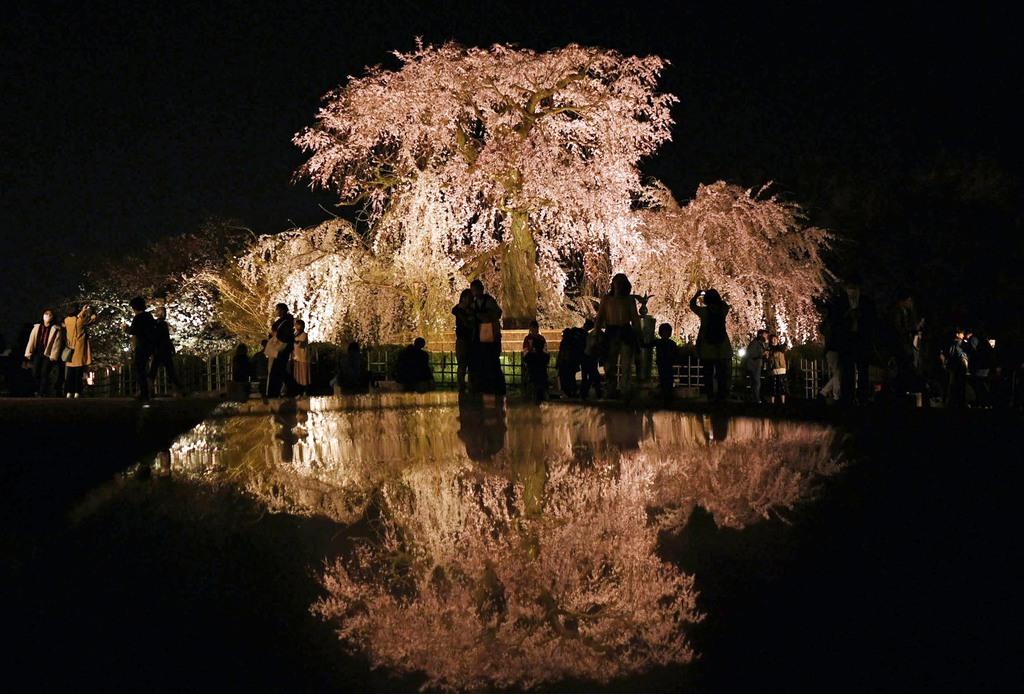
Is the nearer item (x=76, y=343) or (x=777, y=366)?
(x=76, y=343)

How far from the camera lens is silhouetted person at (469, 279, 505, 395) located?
18.2 m

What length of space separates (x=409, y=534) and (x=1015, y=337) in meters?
34.3

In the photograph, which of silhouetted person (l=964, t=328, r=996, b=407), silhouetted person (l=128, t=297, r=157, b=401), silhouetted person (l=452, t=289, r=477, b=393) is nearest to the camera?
silhouetted person (l=452, t=289, r=477, b=393)

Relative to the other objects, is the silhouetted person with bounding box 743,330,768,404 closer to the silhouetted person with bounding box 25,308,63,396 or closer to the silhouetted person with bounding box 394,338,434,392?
the silhouetted person with bounding box 394,338,434,392

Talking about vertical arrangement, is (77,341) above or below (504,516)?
above

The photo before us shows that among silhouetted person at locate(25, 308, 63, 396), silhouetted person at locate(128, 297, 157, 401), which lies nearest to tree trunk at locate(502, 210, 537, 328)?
silhouetted person at locate(25, 308, 63, 396)

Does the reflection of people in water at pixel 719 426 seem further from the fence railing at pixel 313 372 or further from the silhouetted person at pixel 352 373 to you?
the fence railing at pixel 313 372

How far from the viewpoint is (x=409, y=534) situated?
7.00m

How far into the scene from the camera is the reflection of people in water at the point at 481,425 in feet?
36.5

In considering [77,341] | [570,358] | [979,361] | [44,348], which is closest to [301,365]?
[77,341]

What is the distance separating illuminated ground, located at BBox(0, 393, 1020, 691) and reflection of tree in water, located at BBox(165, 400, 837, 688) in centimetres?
2

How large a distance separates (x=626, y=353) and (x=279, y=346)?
682 centimetres

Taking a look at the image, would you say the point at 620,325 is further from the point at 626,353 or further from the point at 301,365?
the point at 301,365

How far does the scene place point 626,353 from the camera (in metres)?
17.2
